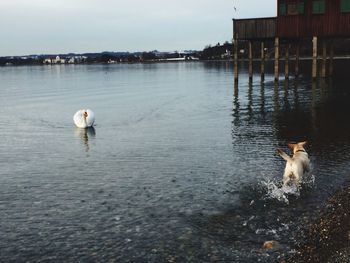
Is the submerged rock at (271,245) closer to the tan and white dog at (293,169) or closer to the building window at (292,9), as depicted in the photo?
the tan and white dog at (293,169)

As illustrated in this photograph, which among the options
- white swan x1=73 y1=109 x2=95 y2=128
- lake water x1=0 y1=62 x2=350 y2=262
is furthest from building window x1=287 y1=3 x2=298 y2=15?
white swan x1=73 y1=109 x2=95 y2=128

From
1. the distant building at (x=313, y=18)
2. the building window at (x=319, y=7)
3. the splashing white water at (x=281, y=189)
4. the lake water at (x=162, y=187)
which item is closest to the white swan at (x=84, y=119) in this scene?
the lake water at (x=162, y=187)

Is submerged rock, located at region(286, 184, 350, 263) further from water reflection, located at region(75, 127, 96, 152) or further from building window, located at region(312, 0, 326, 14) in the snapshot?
building window, located at region(312, 0, 326, 14)

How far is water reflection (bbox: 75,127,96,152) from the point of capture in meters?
21.7

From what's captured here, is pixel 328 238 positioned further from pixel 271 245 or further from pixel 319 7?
pixel 319 7

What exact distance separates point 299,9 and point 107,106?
20.9 metres

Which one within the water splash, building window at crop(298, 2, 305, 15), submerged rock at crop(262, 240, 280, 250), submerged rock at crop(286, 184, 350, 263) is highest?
building window at crop(298, 2, 305, 15)

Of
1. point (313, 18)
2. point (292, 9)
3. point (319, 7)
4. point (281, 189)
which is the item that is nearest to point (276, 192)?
point (281, 189)

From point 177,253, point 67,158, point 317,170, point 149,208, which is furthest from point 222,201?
point 67,158

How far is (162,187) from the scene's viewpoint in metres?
13.6

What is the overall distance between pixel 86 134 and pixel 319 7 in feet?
91.7

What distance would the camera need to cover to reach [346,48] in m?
144

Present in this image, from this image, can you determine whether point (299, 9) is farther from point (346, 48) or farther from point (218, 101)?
point (346, 48)

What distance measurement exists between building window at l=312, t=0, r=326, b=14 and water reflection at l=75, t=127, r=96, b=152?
26.4 metres
